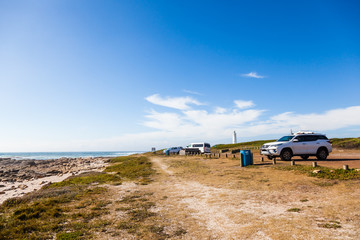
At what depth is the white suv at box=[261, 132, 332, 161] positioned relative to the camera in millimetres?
17469

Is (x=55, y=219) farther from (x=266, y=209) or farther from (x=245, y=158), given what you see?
(x=245, y=158)

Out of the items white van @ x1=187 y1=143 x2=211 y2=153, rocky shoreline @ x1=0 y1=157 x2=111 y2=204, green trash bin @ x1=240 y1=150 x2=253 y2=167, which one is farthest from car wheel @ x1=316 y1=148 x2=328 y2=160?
white van @ x1=187 y1=143 x2=211 y2=153

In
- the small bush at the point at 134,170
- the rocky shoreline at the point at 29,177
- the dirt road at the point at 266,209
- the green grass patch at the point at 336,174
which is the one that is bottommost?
the rocky shoreline at the point at 29,177

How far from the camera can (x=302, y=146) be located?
17500mm

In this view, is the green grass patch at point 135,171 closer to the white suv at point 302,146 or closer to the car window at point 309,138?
the white suv at point 302,146

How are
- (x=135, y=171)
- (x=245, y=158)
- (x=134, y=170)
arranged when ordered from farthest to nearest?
1. (x=134, y=170)
2. (x=135, y=171)
3. (x=245, y=158)

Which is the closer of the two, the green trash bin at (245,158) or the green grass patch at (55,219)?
the green grass patch at (55,219)

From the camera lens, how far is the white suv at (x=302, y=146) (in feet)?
57.3

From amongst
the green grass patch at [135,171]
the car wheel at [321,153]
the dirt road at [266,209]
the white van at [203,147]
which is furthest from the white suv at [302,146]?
the white van at [203,147]

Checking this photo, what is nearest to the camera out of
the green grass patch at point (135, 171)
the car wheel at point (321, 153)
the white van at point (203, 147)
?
the green grass patch at point (135, 171)

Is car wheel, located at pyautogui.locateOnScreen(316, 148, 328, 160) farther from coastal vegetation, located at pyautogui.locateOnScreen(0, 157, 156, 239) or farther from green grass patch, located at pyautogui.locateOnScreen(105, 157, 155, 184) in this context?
coastal vegetation, located at pyautogui.locateOnScreen(0, 157, 156, 239)

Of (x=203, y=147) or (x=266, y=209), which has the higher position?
(x=203, y=147)

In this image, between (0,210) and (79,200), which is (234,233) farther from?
(0,210)

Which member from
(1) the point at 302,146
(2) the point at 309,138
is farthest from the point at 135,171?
(2) the point at 309,138
